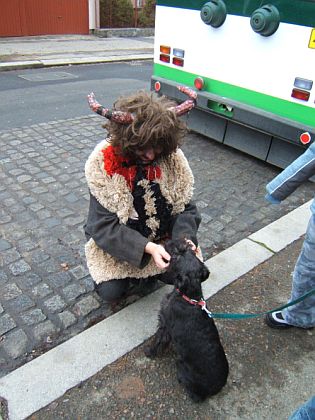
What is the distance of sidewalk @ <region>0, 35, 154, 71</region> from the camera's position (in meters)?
10.8

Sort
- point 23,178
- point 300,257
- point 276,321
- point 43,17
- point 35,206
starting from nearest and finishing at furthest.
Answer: point 300,257
point 276,321
point 35,206
point 23,178
point 43,17

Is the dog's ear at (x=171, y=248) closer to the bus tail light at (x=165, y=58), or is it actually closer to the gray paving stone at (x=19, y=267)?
the gray paving stone at (x=19, y=267)

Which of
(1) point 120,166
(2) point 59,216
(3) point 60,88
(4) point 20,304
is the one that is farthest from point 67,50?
(1) point 120,166

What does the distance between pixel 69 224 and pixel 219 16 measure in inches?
118

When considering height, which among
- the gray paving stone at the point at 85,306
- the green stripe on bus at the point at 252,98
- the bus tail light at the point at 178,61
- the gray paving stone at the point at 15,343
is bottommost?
the gray paving stone at the point at 15,343

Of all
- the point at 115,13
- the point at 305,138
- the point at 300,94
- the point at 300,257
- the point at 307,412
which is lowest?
the point at 307,412

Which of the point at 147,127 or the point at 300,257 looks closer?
the point at 147,127

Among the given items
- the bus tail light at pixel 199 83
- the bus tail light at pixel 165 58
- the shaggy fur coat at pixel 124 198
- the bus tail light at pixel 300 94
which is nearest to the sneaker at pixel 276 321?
the shaggy fur coat at pixel 124 198

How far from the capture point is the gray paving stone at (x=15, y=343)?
2348 millimetres

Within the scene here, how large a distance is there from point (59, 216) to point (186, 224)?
1716mm

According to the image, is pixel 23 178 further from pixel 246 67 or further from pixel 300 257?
pixel 300 257

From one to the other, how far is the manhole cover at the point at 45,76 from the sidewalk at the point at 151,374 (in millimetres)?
7710

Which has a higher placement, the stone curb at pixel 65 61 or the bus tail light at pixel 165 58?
the bus tail light at pixel 165 58

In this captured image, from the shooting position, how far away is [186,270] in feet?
6.16
